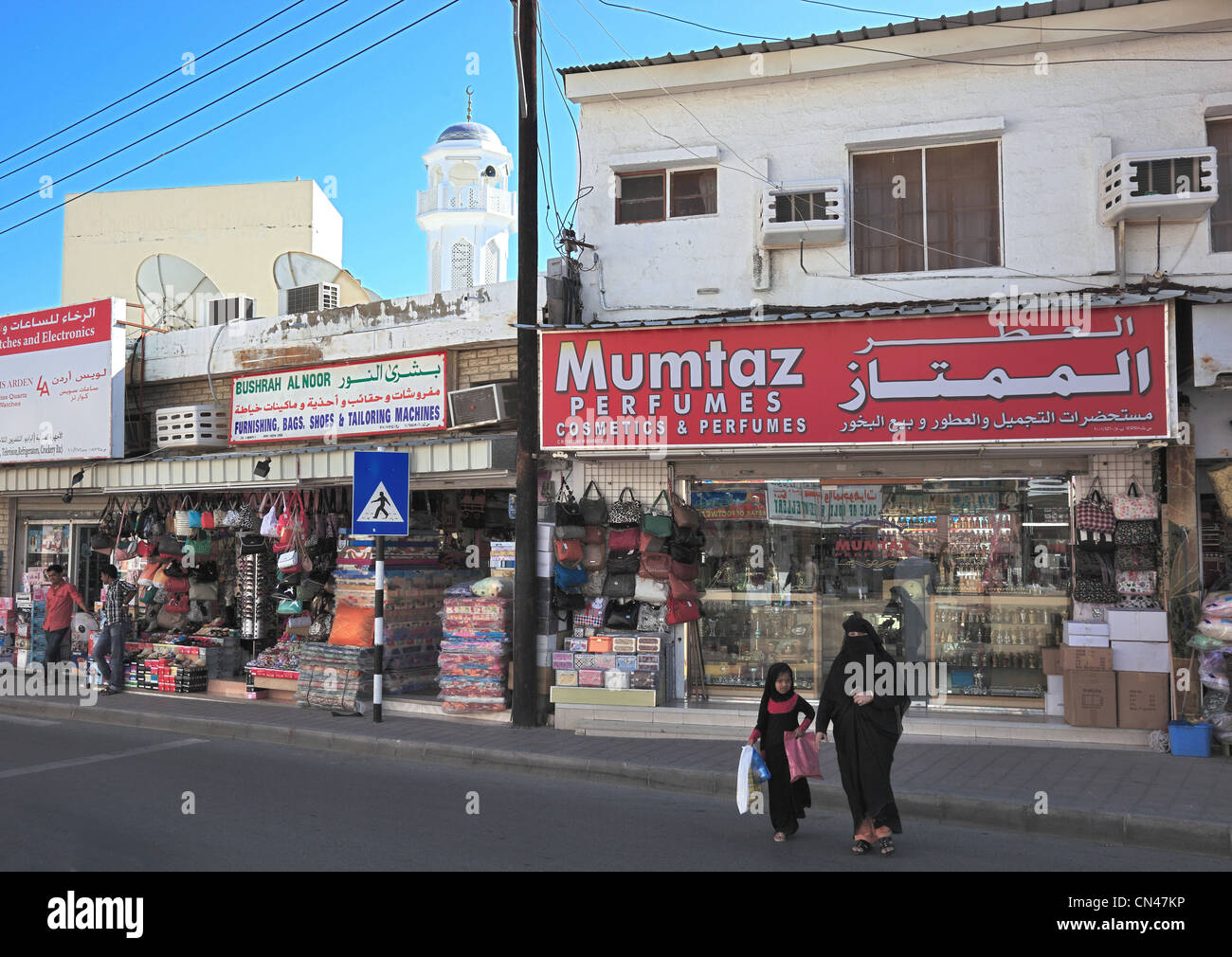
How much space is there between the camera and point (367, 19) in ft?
41.0

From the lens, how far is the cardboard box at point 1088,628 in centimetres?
970

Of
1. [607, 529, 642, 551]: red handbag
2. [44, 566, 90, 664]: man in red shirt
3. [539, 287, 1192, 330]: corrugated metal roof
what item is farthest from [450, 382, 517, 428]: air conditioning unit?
[44, 566, 90, 664]: man in red shirt

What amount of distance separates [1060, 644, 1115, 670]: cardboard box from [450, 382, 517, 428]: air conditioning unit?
654 centimetres

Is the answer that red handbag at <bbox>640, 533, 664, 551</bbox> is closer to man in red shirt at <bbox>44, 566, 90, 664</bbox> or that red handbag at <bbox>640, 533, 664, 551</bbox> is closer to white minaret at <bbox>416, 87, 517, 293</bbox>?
man in red shirt at <bbox>44, 566, 90, 664</bbox>

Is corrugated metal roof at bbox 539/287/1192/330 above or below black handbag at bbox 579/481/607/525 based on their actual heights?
above

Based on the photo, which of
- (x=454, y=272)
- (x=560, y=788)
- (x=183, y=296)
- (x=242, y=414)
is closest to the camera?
(x=560, y=788)

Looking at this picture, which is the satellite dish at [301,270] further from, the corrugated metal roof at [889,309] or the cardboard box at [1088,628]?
the cardboard box at [1088,628]

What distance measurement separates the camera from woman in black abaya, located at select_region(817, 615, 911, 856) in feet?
21.4

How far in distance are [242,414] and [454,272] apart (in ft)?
112

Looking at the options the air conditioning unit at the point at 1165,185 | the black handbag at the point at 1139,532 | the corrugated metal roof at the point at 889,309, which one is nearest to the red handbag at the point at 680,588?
the corrugated metal roof at the point at 889,309

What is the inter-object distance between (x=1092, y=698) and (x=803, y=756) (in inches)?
169

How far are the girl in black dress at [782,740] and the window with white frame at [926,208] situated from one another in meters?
5.72
